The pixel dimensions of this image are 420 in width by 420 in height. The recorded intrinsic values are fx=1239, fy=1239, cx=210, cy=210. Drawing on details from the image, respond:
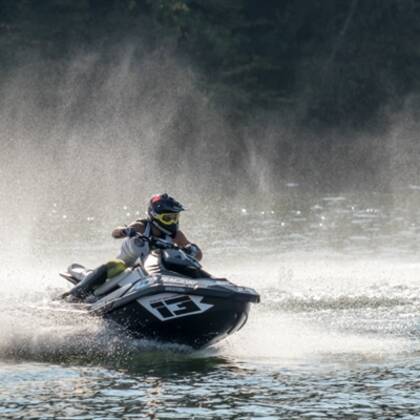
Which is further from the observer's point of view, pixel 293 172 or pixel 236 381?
pixel 293 172

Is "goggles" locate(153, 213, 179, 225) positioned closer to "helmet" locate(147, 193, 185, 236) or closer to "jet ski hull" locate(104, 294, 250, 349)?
"helmet" locate(147, 193, 185, 236)

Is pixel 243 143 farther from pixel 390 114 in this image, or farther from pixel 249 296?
pixel 249 296

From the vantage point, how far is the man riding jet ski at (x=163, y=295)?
47.2ft

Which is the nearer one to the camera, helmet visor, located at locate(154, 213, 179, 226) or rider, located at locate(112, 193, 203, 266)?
rider, located at locate(112, 193, 203, 266)

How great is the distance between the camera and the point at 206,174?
194 ft

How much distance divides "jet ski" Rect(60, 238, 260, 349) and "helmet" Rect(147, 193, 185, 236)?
700mm

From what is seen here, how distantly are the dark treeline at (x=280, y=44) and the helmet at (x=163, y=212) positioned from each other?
48.7 meters

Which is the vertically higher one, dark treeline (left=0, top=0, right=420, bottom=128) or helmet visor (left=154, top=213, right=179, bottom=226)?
dark treeline (left=0, top=0, right=420, bottom=128)

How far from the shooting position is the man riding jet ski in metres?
14.4

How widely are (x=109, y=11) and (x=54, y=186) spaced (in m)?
21.7

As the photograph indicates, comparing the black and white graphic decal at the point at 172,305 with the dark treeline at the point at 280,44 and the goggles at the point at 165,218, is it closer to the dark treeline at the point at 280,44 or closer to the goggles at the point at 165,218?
the goggles at the point at 165,218

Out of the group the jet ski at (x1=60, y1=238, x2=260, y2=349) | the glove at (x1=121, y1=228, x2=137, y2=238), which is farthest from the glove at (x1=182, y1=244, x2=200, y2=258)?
the glove at (x1=121, y1=228, x2=137, y2=238)

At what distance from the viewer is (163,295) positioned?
568 inches

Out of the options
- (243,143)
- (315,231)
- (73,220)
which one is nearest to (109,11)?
(243,143)
